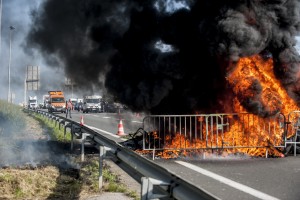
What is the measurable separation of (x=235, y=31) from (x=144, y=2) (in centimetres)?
312

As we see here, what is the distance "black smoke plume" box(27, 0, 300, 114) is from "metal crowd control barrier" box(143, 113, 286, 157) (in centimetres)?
49

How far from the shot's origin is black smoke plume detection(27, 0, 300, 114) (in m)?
12.3

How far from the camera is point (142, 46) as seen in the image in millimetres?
13148

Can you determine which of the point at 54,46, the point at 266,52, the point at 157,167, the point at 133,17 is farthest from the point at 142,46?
the point at 157,167

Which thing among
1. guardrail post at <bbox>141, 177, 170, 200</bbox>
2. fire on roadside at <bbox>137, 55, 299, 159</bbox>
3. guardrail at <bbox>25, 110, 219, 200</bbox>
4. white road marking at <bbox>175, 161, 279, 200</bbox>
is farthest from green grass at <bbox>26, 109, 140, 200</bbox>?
fire on roadside at <bbox>137, 55, 299, 159</bbox>

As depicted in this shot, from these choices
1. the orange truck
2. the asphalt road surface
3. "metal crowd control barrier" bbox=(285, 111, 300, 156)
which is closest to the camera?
the asphalt road surface

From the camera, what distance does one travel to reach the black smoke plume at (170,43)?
40.2ft

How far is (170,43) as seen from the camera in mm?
13070

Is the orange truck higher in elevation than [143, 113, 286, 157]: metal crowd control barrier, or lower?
higher

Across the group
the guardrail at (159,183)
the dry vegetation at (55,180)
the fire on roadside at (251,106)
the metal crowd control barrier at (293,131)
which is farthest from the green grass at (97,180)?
the metal crowd control barrier at (293,131)

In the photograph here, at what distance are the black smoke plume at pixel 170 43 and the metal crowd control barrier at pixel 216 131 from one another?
49 cm

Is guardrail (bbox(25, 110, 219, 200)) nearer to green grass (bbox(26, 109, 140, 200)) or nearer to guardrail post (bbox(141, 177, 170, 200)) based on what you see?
guardrail post (bbox(141, 177, 170, 200))

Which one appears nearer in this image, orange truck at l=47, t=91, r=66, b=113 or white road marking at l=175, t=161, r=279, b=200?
white road marking at l=175, t=161, r=279, b=200

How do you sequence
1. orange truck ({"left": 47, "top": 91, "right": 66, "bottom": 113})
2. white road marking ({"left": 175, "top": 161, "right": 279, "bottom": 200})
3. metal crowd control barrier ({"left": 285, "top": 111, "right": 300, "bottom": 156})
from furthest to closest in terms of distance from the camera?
1. orange truck ({"left": 47, "top": 91, "right": 66, "bottom": 113})
2. metal crowd control barrier ({"left": 285, "top": 111, "right": 300, "bottom": 156})
3. white road marking ({"left": 175, "top": 161, "right": 279, "bottom": 200})
